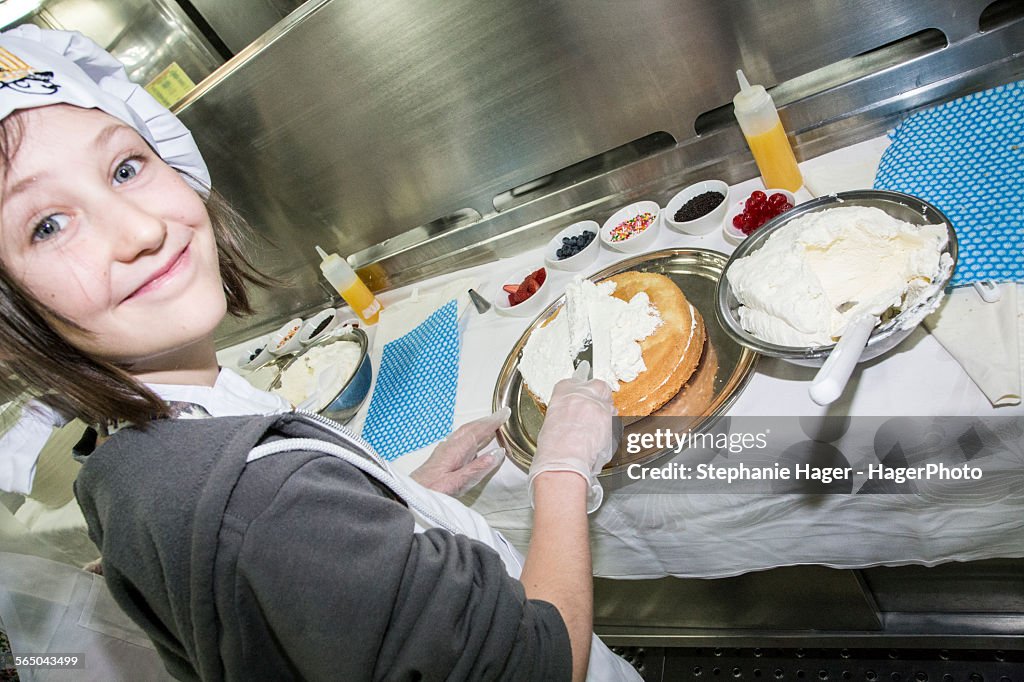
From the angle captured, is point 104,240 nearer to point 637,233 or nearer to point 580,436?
point 580,436

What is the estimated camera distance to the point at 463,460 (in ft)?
5.64

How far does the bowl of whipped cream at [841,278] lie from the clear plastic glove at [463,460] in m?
0.74

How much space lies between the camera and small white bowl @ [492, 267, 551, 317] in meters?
2.08

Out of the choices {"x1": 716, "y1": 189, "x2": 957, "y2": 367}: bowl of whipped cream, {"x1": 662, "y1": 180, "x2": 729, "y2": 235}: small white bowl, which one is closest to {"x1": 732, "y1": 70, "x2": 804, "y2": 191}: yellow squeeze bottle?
{"x1": 662, "y1": 180, "x2": 729, "y2": 235}: small white bowl

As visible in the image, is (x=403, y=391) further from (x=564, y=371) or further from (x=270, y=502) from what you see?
(x=270, y=502)

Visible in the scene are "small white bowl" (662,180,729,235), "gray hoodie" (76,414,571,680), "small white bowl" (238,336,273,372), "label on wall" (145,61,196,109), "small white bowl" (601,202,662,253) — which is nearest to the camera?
"gray hoodie" (76,414,571,680)

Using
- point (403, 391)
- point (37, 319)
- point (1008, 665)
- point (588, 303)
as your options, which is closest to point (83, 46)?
point (37, 319)

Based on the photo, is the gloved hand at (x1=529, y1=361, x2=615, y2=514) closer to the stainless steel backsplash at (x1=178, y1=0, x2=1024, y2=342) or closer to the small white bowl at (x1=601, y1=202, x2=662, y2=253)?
the small white bowl at (x1=601, y1=202, x2=662, y2=253)

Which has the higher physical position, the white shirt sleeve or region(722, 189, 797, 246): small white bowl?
the white shirt sleeve

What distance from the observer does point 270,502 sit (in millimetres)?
838

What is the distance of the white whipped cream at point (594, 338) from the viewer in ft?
5.07

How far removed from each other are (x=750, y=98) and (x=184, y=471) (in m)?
1.72

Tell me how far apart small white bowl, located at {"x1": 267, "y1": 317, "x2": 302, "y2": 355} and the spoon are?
7.61 ft

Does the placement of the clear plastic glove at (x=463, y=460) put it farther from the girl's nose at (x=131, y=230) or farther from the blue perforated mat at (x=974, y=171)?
the blue perforated mat at (x=974, y=171)
